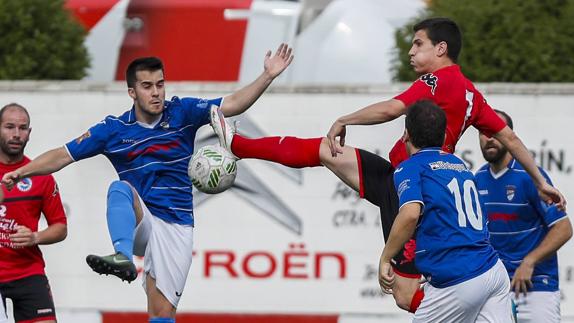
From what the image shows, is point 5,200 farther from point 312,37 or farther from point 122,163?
point 312,37

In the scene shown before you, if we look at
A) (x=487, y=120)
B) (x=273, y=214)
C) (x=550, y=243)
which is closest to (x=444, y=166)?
(x=487, y=120)

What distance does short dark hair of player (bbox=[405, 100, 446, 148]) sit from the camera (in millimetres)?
8141

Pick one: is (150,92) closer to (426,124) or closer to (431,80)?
(431,80)

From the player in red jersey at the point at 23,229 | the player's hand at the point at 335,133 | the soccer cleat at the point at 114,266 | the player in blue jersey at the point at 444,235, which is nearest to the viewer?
the player in blue jersey at the point at 444,235

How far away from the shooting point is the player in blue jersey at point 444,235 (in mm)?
8078

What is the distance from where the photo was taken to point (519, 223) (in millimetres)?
10320

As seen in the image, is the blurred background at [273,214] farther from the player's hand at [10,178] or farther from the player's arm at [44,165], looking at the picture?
the player's hand at [10,178]

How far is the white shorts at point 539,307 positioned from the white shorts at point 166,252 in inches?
104

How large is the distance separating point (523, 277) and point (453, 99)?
1.82 metres

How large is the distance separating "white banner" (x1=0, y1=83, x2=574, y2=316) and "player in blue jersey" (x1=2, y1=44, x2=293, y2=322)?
3.26 m

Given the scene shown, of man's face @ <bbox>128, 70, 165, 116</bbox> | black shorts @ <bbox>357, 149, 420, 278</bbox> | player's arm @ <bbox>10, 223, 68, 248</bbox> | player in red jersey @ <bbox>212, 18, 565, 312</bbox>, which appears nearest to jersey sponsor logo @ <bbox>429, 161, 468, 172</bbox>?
player in red jersey @ <bbox>212, 18, 565, 312</bbox>

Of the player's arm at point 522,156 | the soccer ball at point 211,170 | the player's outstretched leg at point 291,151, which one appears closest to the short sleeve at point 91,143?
the soccer ball at point 211,170

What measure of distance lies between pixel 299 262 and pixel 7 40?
12.7ft

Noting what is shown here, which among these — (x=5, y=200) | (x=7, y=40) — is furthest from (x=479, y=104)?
(x=7, y=40)
